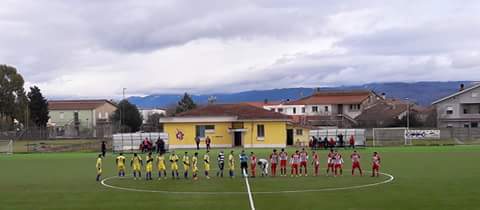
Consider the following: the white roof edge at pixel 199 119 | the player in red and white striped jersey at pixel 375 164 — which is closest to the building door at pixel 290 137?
the white roof edge at pixel 199 119

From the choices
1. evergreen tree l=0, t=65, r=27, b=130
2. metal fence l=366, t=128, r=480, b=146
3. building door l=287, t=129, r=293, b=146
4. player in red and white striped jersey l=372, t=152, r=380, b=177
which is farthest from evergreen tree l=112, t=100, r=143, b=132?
player in red and white striped jersey l=372, t=152, r=380, b=177

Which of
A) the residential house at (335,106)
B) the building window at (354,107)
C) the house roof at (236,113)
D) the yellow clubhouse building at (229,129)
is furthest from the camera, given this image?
the building window at (354,107)

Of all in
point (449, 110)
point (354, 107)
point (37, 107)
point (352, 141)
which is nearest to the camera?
point (352, 141)

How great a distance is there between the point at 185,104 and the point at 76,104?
84.2ft

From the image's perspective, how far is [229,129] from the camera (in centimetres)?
8156

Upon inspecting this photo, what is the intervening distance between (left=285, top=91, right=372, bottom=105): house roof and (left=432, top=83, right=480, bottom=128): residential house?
2096cm

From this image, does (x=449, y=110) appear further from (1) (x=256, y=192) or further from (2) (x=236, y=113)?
(1) (x=256, y=192)

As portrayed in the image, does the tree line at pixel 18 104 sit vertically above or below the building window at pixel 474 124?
above

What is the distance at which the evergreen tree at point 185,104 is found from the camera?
131125 mm

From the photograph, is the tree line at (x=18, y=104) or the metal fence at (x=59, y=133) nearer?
the metal fence at (x=59, y=133)

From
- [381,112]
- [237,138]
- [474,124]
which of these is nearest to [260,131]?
[237,138]

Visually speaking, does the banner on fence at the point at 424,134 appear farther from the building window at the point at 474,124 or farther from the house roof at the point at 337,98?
the house roof at the point at 337,98

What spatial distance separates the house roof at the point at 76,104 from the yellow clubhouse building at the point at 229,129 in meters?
62.6

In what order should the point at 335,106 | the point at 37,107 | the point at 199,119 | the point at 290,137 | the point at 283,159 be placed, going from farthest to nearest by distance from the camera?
the point at 335,106 → the point at 37,107 → the point at 290,137 → the point at 199,119 → the point at 283,159
